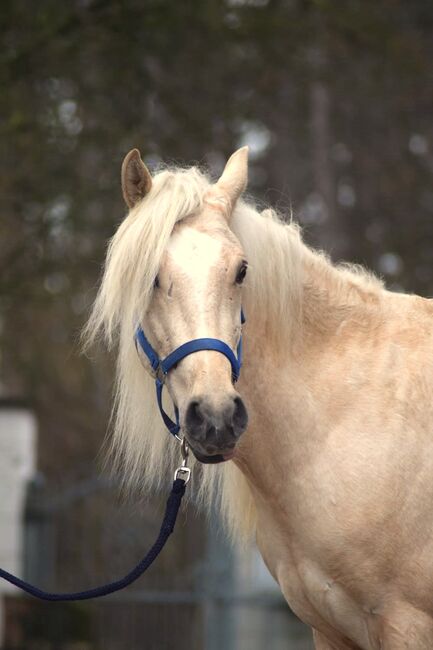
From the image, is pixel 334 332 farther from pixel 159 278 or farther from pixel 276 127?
pixel 276 127

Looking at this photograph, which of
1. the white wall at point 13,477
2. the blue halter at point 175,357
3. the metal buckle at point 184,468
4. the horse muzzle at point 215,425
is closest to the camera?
the horse muzzle at point 215,425

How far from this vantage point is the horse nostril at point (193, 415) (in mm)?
3199

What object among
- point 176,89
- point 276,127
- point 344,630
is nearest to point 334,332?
point 344,630

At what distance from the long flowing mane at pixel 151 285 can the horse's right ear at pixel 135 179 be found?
4 centimetres

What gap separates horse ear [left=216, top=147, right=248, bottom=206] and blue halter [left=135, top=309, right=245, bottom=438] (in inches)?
17.1

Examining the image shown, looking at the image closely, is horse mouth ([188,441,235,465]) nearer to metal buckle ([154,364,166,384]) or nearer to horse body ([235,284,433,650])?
metal buckle ([154,364,166,384])

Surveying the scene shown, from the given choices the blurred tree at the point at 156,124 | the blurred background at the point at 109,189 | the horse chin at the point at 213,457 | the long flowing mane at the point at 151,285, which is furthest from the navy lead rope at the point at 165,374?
the blurred tree at the point at 156,124

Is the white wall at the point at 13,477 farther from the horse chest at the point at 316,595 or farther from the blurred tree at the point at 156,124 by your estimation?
the horse chest at the point at 316,595

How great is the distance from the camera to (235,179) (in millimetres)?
3797

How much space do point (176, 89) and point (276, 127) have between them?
184 inches

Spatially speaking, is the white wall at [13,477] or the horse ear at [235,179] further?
the white wall at [13,477]

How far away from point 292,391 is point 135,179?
924 mm

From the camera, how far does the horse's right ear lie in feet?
11.9

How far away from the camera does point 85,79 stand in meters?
10.9
